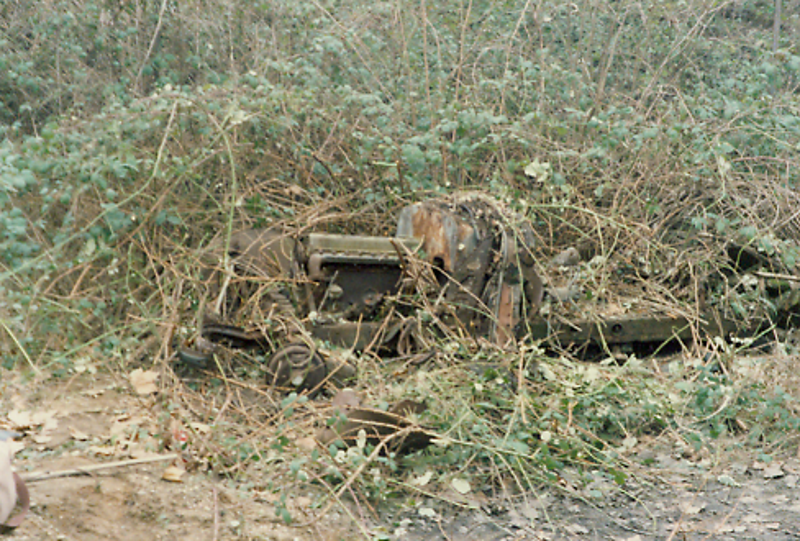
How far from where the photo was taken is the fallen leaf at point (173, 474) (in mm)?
3684

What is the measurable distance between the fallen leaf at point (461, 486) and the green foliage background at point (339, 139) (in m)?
0.21

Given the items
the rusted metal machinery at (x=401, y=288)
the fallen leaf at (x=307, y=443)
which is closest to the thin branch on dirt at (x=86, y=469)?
the fallen leaf at (x=307, y=443)

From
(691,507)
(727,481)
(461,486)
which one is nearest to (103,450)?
(461,486)

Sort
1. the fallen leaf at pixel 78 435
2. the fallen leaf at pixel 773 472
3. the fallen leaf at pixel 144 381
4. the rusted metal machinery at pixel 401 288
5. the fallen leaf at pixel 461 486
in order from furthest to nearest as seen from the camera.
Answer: the rusted metal machinery at pixel 401 288 → the fallen leaf at pixel 144 381 → the fallen leaf at pixel 773 472 → the fallen leaf at pixel 78 435 → the fallen leaf at pixel 461 486

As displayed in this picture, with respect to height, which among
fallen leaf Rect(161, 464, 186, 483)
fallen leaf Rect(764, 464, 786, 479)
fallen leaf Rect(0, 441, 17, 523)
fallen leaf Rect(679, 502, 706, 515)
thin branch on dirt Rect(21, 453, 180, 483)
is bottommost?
fallen leaf Rect(764, 464, 786, 479)

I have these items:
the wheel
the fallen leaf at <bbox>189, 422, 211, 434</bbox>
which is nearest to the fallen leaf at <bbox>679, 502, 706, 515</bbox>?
the wheel

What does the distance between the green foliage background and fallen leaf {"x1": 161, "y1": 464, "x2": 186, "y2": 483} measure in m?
1.18

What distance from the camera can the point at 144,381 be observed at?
477 centimetres

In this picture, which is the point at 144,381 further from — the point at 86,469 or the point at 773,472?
the point at 773,472

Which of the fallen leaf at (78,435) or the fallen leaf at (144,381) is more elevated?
the fallen leaf at (78,435)

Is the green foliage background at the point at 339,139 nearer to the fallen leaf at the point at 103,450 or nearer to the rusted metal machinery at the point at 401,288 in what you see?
the rusted metal machinery at the point at 401,288

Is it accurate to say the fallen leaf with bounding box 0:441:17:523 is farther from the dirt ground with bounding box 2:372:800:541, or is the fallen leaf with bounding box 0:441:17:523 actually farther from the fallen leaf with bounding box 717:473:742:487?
the fallen leaf with bounding box 717:473:742:487

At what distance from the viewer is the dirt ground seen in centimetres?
336

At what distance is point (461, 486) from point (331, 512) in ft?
2.04
